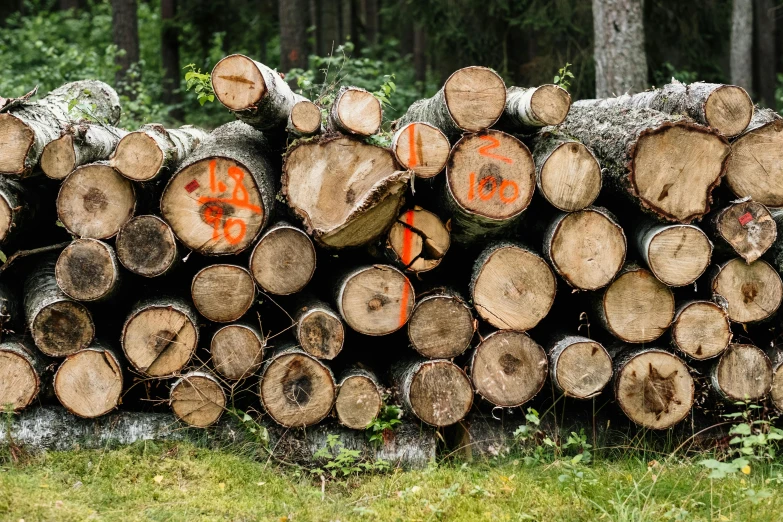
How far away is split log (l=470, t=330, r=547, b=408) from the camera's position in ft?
14.2

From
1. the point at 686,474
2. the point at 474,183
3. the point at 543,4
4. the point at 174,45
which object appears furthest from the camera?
the point at 174,45

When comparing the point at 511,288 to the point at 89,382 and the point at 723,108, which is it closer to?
the point at 723,108

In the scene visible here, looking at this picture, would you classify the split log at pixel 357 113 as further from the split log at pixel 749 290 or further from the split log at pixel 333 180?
the split log at pixel 749 290

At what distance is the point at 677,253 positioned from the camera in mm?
4227

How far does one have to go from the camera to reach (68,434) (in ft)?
14.0

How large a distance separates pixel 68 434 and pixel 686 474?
11.7ft

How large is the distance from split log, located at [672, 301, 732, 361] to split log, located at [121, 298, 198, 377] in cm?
295

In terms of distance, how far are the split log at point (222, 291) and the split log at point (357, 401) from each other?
0.77 meters

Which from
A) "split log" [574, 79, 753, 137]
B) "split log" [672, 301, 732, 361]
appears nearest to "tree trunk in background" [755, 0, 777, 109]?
"split log" [574, 79, 753, 137]

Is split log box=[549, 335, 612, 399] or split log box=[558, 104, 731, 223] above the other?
split log box=[558, 104, 731, 223]

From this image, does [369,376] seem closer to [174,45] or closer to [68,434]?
[68,434]

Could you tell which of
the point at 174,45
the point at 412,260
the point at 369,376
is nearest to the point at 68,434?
the point at 369,376

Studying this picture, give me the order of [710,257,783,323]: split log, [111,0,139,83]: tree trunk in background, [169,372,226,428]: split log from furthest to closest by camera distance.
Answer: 1. [111,0,139,83]: tree trunk in background
2. [710,257,783,323]: split log
3. [169,372,226,428]: split log

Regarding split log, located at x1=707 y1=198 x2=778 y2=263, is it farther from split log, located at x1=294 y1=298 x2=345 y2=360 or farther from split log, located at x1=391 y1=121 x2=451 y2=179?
split log, located at x1=294 y1=298 x2=345 y2=360
